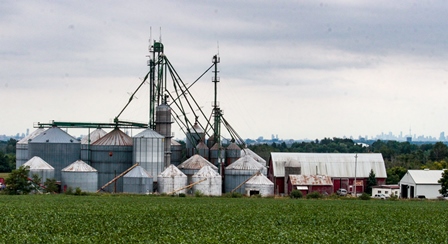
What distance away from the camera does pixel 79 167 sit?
3499 inches

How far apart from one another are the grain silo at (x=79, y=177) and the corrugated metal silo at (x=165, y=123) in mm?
9975

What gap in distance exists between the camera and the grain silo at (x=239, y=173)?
94.8 metres

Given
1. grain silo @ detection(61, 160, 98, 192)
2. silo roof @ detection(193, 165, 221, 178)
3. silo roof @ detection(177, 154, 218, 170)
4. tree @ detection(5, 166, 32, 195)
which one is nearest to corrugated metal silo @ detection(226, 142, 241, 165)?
silo roof @ detection(177, 154, 218, 170)

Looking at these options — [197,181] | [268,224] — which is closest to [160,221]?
[268,224]

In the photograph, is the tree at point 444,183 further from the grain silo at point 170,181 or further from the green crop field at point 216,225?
the green crop field at point 216,225

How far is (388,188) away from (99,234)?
225 feet

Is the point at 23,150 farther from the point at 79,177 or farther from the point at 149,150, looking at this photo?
the point at 149,150

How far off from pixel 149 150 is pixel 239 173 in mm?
11928

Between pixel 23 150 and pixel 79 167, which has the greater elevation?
pixel 23 150

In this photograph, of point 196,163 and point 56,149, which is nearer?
point 56,149

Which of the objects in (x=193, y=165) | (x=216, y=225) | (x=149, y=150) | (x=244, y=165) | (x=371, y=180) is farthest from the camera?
(x=371, y=180)

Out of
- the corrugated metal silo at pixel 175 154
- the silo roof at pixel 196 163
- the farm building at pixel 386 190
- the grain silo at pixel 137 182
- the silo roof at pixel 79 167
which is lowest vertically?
the farm building at pixel 386 190

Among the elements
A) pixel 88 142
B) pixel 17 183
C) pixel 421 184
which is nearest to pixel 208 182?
pixel 88 142

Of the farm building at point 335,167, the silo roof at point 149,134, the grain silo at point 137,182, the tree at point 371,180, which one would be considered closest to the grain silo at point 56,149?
the silo roof at point 149,134
